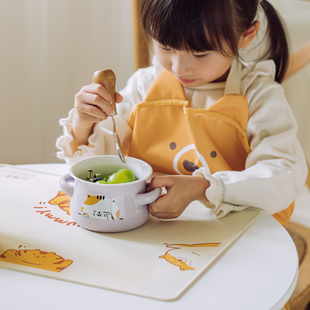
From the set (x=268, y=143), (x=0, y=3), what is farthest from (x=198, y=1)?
(x=0, y=3)

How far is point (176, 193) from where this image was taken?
0.57 metres

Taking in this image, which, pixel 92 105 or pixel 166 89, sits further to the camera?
pixel 166 89

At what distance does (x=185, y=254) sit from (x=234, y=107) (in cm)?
39

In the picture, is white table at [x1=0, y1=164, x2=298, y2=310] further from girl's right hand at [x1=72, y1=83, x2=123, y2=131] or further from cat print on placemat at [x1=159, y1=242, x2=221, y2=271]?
girl's right hand at [x1=72, y1=83, x2=123, y2=131]

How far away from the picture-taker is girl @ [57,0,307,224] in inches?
24.0

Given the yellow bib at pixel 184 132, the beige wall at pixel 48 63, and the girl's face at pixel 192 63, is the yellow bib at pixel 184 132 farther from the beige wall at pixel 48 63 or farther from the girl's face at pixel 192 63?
the beige wall at pixel 48 63

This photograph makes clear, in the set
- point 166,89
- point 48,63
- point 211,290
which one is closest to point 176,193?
point 211,290

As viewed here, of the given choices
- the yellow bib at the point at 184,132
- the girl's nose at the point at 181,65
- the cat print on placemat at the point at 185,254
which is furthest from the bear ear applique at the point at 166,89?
the cat print on placemat at the point at 185,254

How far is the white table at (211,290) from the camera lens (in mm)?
365

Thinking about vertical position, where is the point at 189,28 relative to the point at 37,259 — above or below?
above

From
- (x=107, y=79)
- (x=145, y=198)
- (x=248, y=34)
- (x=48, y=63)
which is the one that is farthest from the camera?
(x=48, y=63)

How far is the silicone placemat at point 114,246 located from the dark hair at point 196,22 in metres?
0.28

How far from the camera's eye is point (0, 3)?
45.2 inches

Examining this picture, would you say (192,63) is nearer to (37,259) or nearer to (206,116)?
(206,116)
